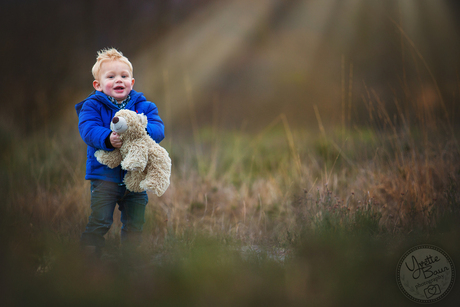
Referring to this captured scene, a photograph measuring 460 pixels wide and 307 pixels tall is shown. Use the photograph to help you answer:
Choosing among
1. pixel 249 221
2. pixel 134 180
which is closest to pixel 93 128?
pixel 134 180

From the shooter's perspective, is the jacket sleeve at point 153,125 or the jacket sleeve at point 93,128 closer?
the jacket sleeve at point 93,128

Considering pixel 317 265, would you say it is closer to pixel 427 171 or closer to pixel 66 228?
pixel 427 171

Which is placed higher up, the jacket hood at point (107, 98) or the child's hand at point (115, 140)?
the jacket hood at point (107, 98)

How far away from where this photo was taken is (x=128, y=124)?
5.04 ft

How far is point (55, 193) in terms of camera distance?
2.72 m

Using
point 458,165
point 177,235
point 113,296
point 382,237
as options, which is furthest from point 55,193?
point 458,165

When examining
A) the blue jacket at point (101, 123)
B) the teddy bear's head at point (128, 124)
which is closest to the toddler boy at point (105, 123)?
the blue jacket at point (101, 123)

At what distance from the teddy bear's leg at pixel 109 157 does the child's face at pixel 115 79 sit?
29 centimetres

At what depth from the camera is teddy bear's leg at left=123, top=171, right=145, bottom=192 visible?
1.65 metres

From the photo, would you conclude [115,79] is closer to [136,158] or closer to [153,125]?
[153,125]

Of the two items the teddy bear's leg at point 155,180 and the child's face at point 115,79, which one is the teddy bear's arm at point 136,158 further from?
the child's face at point 115,79

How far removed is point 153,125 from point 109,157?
27 cm

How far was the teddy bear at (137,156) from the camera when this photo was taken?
4.99ft

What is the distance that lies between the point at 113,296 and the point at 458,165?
8.18 feet
